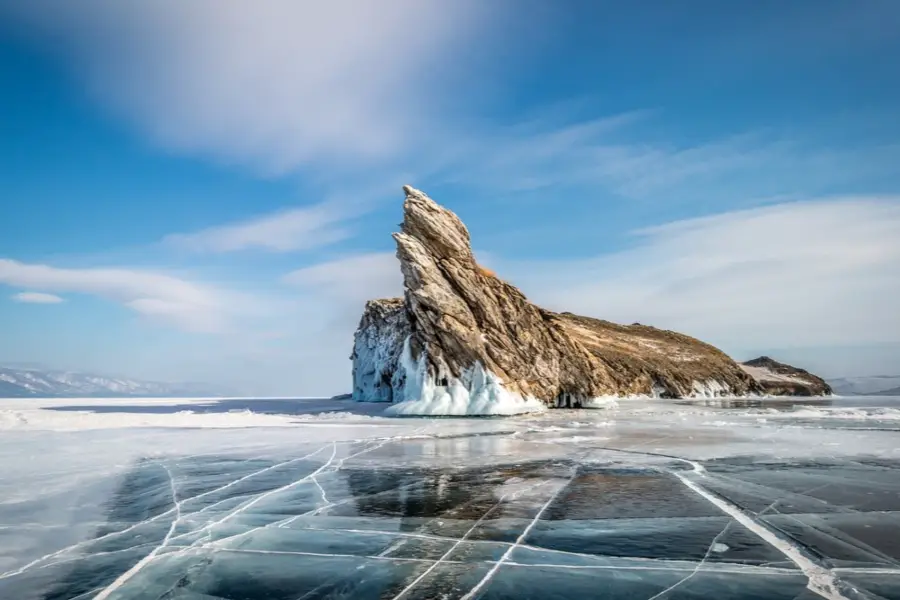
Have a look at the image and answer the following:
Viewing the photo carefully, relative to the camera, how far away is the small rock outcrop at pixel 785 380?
279 ft

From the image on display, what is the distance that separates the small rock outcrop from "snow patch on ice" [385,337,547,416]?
61.3 meters

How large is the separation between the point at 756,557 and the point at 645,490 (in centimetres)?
369

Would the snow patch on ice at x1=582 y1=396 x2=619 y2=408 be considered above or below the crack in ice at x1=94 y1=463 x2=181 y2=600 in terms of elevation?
above

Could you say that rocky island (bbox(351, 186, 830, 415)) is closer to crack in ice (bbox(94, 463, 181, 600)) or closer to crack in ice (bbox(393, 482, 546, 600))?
crack in ice (bbox(393, 482, 546, 600))

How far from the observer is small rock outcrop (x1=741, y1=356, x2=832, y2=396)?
85.0 meters

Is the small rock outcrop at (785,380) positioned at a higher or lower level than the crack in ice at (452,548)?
higher

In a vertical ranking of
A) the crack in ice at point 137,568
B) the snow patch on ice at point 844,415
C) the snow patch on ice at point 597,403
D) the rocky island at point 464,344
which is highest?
the rocky island at point 464,344

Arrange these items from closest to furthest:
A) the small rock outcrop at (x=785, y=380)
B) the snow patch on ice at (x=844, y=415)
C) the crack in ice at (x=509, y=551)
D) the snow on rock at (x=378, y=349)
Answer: the crack in ice at (x=509, y=551) < the snow patch on ice at (x=844, y=415) < the snow on rock at (x=378, y=349) < the small rock outcrop at (x=785, y=380)

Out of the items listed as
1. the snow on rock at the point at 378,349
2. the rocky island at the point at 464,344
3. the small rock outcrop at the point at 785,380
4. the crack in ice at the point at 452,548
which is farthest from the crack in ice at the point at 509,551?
the small rock outcrop at the point at 785,380

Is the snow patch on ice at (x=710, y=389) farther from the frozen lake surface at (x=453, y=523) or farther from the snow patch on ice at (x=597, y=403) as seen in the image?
the frozen lake surface at (x=453, y=523)

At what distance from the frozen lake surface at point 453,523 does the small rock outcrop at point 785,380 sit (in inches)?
3143

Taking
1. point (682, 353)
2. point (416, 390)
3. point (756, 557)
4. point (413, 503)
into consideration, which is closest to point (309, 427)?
point (416, 390)

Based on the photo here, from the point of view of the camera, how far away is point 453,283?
3953cm

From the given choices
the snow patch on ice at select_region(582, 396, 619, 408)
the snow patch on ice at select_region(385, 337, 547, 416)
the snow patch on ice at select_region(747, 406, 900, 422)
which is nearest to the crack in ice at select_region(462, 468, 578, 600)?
the snow patch on ice at select_region(747, 406, 900, 422)
